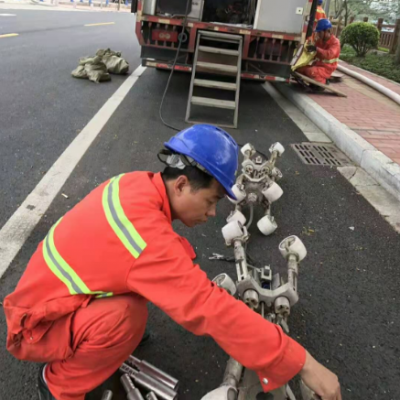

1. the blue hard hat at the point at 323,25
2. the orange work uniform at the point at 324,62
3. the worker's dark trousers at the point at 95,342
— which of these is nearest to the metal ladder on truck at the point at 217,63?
the orange work uniform at the point at 324,62

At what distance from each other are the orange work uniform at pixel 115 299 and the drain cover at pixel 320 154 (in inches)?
143

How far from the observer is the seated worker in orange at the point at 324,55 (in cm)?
841

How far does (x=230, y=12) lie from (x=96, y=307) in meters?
8.96

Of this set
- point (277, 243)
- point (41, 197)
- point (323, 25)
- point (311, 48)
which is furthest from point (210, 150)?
point (323, 25)

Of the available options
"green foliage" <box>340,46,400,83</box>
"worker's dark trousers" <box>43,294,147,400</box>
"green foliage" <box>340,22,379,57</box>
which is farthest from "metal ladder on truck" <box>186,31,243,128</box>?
"green foliage" <box>340,22,379,57</box>

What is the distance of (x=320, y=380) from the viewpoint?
1.46m

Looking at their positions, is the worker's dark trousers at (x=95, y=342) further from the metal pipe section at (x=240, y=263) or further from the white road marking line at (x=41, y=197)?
the white road marking line at (x=41, y=197)

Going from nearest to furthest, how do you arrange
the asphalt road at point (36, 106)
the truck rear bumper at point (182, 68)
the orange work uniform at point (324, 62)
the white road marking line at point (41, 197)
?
the white road marking line at point (41, 197) → the asphalt road at point (36, 106) → the truck rear bumper at point (182, 68) → the orange work uniform at point (324, 62)

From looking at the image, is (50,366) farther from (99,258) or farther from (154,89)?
(154,89)

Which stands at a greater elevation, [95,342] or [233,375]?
[95,342]

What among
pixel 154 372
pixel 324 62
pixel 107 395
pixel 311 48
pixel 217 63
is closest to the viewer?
pixel 107 395

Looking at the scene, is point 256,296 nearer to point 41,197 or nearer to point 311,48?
point 41,197

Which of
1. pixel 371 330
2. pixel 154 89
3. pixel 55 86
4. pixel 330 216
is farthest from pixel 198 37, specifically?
pixel 371 330

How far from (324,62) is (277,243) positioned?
6.40 m
